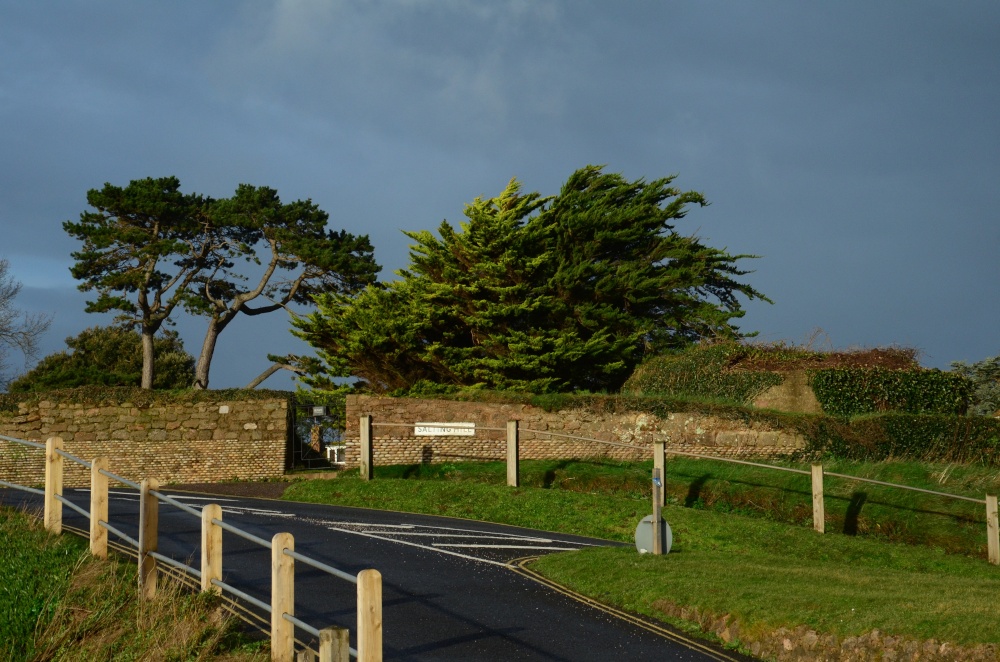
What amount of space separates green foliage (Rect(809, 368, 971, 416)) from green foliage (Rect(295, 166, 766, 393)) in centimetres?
807

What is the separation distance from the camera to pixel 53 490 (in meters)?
15.6

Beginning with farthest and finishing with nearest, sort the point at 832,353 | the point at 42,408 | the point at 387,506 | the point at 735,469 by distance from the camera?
1. the point at 832,353
2. the point at 42,408
3. the point at 735,469
4. the point at 387,506

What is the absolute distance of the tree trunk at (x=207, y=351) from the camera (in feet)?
156

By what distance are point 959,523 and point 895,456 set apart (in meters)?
5.11

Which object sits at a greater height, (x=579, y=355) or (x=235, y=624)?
(x=579, y=355)

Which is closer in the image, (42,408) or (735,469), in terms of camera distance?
(735,469)

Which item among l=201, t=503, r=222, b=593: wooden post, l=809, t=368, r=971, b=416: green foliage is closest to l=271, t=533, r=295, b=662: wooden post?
l=201, t=503, r=222, b=593: wooden post

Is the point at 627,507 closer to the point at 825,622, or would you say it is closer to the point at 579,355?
the point at 825,622

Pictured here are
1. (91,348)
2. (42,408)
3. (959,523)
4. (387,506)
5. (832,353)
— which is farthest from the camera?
(91,348)

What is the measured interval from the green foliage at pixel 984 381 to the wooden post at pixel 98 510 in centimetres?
3519

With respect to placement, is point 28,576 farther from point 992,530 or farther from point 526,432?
point 992,530

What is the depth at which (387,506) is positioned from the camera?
22.1 meters

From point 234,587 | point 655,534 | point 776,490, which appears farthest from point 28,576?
point 776,490

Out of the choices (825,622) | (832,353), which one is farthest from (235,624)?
(832,353)
